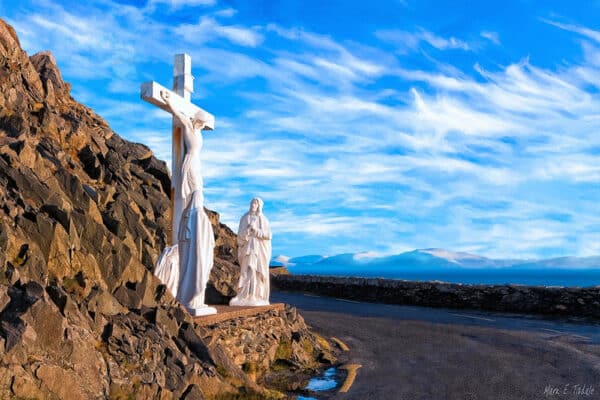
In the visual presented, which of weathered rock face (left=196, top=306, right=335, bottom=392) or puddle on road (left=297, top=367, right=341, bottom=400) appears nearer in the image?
puddle on road (left=297, top=367, right=341, bottom=400)

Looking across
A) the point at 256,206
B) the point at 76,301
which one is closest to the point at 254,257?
the point at 256,206

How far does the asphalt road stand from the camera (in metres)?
8.48

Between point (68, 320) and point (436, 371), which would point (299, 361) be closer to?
point (436, 371)

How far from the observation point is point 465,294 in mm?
20594

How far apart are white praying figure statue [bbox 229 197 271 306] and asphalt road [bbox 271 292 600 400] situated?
2171 mm

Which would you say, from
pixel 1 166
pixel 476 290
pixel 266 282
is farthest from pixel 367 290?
pixel 1 166

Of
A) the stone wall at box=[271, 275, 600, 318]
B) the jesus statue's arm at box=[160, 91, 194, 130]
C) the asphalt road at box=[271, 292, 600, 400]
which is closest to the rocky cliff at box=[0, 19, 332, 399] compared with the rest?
the asphalt road at box=[271, 292, 600, 400]

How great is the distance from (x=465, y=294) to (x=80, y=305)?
1701cm

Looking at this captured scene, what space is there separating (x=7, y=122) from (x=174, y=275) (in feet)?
15.8

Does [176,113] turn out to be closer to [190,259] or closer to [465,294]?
[190,259]

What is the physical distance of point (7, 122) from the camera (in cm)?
1059

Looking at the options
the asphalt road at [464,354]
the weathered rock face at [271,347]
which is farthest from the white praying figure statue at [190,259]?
the asphalt road at [464,354]

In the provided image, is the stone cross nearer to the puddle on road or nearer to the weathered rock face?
the weathered rock face

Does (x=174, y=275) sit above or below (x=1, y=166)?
below
